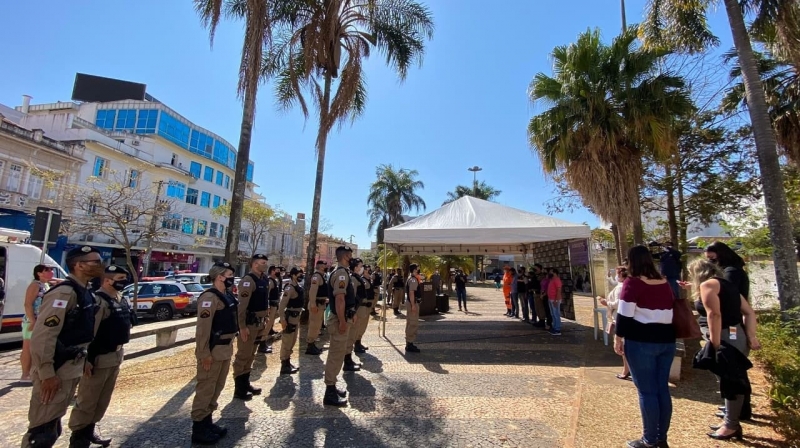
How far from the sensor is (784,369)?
12.0 feet

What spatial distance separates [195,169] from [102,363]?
35908 millimetres

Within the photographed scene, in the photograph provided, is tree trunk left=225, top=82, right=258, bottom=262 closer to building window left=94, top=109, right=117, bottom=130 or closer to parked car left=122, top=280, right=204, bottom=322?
parked car left=122, top=280, right=204, bottom=322

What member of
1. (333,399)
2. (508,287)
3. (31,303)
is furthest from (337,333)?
(508,287)

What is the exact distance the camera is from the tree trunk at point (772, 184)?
5.83 m

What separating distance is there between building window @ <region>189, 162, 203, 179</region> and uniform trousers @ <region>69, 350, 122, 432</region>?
1358 inches

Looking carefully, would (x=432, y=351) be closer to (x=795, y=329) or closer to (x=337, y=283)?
(x=337, y=283)

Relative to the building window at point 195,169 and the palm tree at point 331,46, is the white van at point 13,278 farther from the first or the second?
the building window at point 195,169

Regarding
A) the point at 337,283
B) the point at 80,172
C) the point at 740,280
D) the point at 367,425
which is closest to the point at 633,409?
the point at 740,280

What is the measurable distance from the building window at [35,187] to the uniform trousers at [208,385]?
80.8 ft

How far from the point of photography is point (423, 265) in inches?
827

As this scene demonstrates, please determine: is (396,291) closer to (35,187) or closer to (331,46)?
(331,46)

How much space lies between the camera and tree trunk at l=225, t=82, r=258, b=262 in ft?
23.1

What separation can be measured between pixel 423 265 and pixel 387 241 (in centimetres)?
1162

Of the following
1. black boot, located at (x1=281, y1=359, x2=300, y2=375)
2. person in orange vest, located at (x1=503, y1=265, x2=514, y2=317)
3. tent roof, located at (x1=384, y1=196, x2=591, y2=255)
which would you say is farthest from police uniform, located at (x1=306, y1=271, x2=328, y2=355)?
person in orange vest, located at (x1=503, y1=265, x2=514, y2=317)
